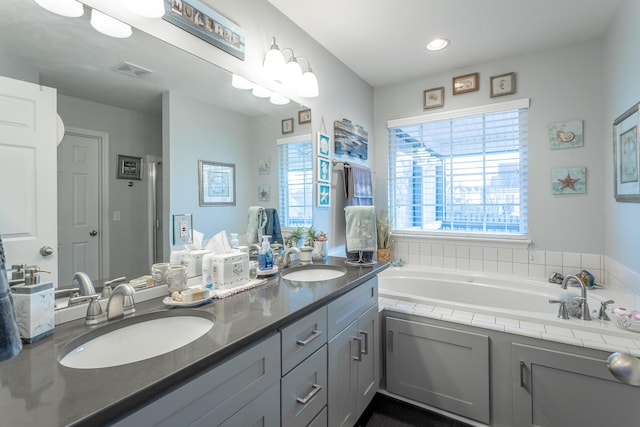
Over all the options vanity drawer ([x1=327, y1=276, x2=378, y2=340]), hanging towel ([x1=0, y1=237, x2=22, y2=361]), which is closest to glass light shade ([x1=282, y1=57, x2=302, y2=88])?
vanity drawer ([x1=327, y1=276, x2=378, y2=340])

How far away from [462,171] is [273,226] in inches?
79.7

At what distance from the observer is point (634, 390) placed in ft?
4.90

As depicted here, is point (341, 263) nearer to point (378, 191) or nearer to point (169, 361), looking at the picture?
point (169, 361)

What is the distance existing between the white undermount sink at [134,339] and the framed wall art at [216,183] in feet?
2.07

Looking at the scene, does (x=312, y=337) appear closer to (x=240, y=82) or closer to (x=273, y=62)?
(x=240, y=82)

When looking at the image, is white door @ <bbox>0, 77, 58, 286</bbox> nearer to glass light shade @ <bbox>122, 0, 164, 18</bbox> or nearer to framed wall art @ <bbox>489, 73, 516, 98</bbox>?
glass light shade @ <bbox>122, 0, 164, 18</bbox>

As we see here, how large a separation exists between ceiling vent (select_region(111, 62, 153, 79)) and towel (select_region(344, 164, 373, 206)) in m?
1.74

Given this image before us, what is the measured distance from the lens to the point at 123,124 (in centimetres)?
121

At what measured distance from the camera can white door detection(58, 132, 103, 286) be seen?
1047 mm

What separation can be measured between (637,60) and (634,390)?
1.80 m

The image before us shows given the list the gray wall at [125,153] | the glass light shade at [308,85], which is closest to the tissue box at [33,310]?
the gray wall at [125,153]

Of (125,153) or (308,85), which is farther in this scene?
(308,85)

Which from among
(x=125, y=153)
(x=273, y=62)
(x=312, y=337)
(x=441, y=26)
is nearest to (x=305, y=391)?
(x=312, y=337)

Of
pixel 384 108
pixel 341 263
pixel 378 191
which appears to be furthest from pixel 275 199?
pixel 384 108
